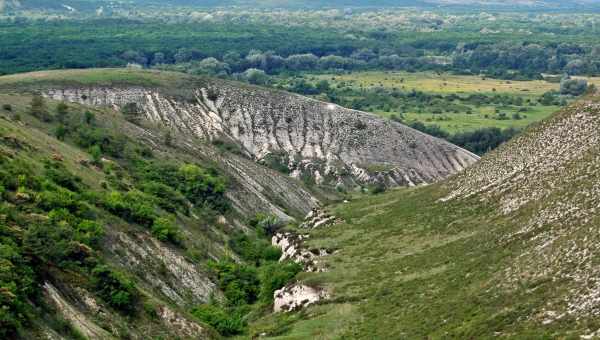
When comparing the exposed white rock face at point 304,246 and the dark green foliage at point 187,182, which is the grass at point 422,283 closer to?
the exposed white rock face at point 304,246

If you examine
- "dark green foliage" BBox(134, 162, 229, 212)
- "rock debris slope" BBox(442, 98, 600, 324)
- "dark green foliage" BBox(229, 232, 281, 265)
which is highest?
Answer: "rock debris slope" BBox(442, 98, 600, 324)

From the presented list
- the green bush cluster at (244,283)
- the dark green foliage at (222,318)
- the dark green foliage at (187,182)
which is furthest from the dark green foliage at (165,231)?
the dark green foliage at (187,182)

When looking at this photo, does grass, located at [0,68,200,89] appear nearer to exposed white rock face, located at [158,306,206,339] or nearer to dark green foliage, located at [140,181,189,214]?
dark green foliage, located at [140,181,189,214]

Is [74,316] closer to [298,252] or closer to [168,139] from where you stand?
[298,252]

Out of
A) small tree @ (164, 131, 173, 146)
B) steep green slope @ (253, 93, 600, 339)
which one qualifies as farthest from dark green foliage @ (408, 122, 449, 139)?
steep green slope @ (253, 93, 600, 339)

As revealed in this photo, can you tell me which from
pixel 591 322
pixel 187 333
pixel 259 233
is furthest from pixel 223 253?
pixel 591 322

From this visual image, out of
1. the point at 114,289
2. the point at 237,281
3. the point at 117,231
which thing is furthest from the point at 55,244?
the point at 237,281

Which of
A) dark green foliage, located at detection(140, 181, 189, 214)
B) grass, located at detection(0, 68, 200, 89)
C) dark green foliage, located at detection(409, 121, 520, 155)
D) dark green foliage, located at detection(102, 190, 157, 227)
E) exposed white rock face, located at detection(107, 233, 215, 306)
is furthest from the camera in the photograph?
dark green foliage, located at detection(409, 121, 520, 155)
